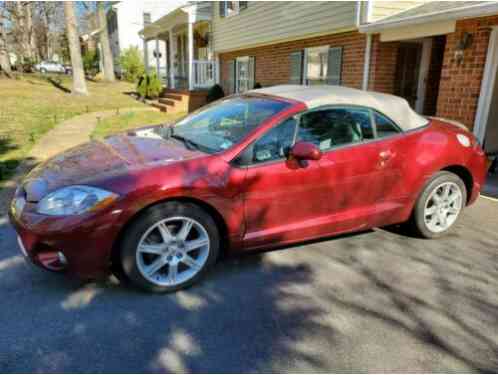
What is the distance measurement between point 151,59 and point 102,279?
3187 centimetres

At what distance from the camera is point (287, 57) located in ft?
37.6

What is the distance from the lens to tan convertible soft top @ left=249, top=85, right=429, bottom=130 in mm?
3469

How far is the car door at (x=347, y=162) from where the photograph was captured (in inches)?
131

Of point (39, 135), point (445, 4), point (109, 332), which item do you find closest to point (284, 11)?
point (445, 4)

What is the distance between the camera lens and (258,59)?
1327 cm

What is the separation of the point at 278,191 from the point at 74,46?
17.1 metres

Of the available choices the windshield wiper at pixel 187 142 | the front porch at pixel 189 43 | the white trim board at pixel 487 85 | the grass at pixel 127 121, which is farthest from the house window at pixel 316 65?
the windshield wiper at pixel 187 142

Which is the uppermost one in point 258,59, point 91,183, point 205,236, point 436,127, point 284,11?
point 284,11

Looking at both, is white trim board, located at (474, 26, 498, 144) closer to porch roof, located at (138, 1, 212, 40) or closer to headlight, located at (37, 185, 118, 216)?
headlight, located at (37, 185, 118, 216)

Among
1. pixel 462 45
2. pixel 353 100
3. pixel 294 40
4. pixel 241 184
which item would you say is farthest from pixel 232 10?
pixel 241 184

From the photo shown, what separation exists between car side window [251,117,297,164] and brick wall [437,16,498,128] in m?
4.75

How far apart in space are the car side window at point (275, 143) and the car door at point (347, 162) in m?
0.10

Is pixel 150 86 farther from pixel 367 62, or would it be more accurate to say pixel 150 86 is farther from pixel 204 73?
pixel 367 62

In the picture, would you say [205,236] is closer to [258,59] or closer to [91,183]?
[91,183]
